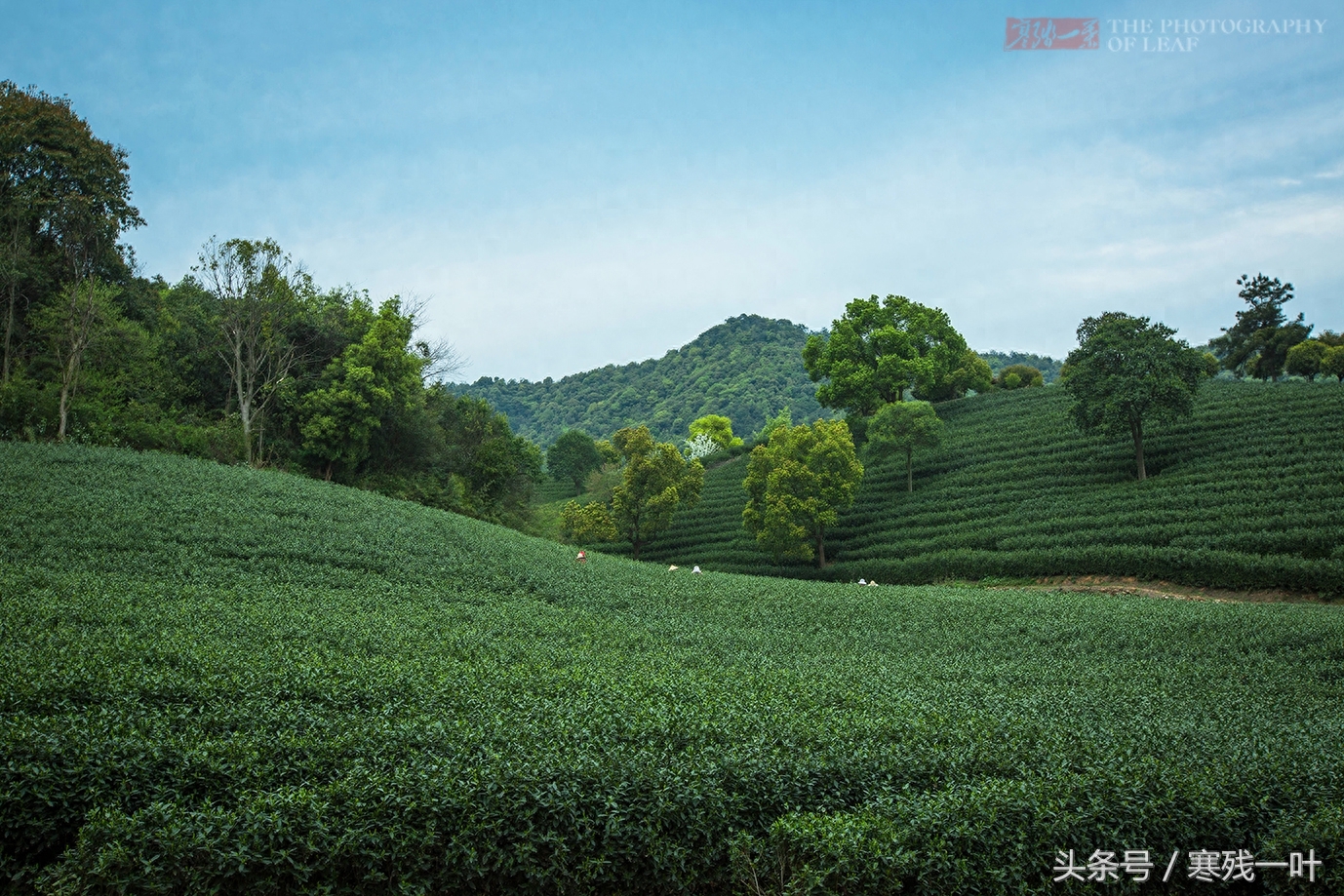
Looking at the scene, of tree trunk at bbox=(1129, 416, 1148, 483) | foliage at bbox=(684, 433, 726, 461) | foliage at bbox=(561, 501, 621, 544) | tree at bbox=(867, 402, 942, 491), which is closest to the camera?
tree trunk at bbox=(1129, 416, 1148, 483)

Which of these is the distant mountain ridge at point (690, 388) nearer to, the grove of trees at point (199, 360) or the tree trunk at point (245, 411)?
the grove of trees at point (199, 360)

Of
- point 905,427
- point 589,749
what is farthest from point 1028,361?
point 589,749

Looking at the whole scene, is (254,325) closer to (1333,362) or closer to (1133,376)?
(1133,376)

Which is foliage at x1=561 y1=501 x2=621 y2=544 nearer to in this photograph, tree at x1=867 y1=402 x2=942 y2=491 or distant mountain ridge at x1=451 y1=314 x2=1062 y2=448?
tree at x1=867 y1=402 x2=942 y2=491

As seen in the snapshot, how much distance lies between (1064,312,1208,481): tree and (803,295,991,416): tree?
1291 centimetres

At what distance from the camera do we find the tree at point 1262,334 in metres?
44.5

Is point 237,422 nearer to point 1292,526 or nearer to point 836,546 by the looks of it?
point 836,546

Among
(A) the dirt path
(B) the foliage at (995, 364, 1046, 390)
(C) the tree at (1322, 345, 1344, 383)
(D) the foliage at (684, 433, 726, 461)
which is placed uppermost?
(B) the foliage at (995, 364, 1046, 390)

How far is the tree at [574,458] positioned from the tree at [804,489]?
33036 mm

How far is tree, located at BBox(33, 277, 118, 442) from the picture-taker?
78.6ft

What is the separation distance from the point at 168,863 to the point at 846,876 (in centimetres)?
436

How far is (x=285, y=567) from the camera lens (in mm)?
15555

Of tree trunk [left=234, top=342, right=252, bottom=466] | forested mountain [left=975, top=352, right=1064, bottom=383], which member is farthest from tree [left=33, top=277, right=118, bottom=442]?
forested mountain [left=975, top=352, right=1064, bottom=383]

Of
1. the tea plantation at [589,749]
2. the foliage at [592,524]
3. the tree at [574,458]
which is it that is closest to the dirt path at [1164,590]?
the tea plantation at [589,749]
